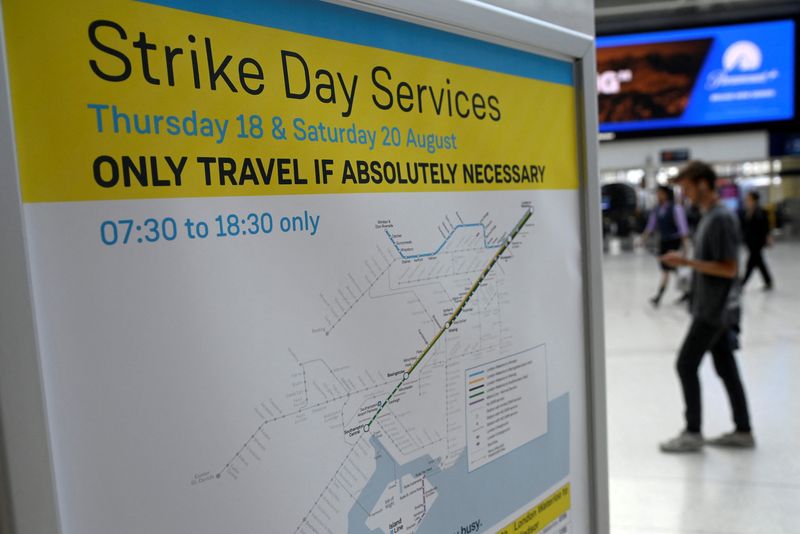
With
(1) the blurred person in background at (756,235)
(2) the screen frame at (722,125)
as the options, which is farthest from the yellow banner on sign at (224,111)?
(1) the blurred person in background at (756,235)

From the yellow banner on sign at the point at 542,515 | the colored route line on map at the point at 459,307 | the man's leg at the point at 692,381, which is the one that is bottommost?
the man's leg at the point at 692,381

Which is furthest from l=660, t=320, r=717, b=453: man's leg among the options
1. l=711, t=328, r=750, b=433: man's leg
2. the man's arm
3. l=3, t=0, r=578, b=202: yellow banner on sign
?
l=3, t=0, r=578, b=202: yellow banner on sign

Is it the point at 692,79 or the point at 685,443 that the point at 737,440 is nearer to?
the point at 685,443

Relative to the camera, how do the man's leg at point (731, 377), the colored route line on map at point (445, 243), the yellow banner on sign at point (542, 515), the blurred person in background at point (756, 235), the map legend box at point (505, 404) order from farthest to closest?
the blurred person in background at point (756, 235) < the man's leg at point (731, 377) < the yellow banner on sign at point (542, 515) < the map legend box at point (505, 404) < the colored route line on map at point (445, 243)

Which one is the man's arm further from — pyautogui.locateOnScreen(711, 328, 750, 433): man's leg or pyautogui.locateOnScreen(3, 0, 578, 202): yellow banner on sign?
pyautogui.locateOnScreen(3, 0, 578, 202): yellow banner on sign

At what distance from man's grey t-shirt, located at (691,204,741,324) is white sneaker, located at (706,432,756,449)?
34.0 inches

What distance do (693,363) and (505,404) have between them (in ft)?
10.9

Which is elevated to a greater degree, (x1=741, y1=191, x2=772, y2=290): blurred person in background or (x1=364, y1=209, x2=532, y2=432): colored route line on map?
(x1=364, y1=209, x2=532, y2=432): colored route line on map

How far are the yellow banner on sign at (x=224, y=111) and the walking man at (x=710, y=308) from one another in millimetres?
3222

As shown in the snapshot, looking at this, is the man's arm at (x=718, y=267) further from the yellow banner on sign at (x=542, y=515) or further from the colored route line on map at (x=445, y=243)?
the colored route line on map at (x=445, y=243)

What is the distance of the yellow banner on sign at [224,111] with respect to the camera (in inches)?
27.5

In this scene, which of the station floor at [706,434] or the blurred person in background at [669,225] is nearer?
the station floor at [706,434]

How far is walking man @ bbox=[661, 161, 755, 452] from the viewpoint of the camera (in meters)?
3.96

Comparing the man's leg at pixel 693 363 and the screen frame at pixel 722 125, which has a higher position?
the screen frame at pixel 722 125
